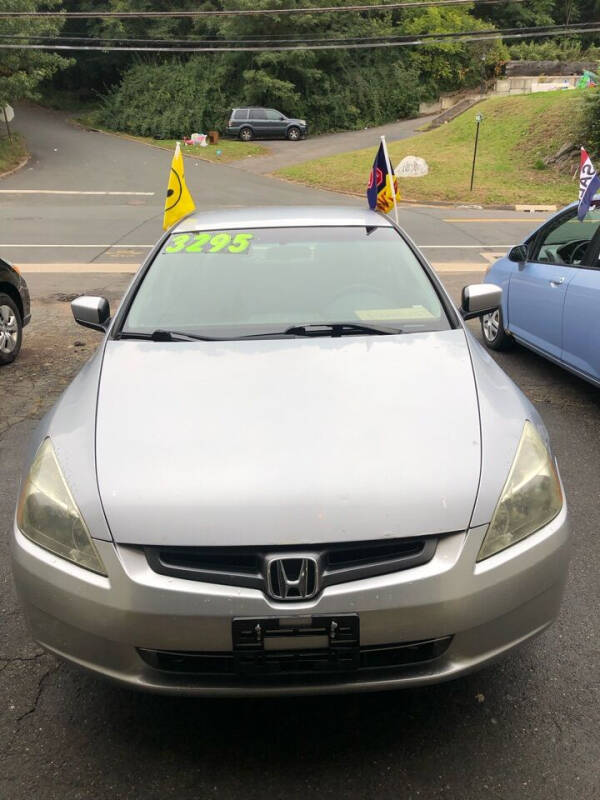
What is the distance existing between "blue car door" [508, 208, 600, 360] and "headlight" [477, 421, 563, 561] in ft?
10.7

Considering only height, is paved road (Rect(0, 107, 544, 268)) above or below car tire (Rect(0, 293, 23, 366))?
below

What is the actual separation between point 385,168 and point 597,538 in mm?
6965

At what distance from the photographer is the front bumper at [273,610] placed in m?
1.96

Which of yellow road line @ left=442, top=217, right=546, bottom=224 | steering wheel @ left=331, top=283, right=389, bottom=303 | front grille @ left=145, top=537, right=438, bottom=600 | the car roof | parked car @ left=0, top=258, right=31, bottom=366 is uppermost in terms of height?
the car roof

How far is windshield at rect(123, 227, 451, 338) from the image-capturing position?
3227 mm

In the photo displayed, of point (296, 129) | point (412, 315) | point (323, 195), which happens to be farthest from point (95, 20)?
point (412, 315)

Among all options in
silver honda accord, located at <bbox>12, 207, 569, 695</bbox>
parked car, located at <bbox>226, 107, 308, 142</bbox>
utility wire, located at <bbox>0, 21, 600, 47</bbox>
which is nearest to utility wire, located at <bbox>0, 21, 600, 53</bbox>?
utility wire, located at <bbox>0, 21, 600, 47</bbox>

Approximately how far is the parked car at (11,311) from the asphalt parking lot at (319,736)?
4065 millimetres

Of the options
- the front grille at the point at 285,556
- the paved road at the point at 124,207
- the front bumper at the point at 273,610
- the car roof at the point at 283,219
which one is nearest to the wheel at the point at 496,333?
the car roof at the point at 283,219

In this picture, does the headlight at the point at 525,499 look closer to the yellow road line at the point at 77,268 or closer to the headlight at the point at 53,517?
the headlight at the point at 53,517

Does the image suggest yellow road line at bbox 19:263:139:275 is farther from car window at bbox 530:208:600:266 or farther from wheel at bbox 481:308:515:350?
car window at bbox 530:208:600:266

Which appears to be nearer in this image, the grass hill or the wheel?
the wheel

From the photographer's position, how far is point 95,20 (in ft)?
157

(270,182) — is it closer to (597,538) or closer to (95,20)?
(597,538)
